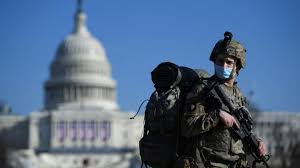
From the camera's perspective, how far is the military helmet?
25.3 feet

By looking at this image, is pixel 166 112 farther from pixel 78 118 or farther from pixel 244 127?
pixel 78 118

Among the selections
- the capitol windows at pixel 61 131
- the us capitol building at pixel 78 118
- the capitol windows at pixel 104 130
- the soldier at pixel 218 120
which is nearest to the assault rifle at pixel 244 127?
the soldier at pixel 218 120

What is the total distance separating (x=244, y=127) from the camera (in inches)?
300

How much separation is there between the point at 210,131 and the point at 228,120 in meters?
0.20

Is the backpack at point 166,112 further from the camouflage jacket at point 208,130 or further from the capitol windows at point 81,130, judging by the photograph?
the capitol windows at point 81,130

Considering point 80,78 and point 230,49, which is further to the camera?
point 80,78

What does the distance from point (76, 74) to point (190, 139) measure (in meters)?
145

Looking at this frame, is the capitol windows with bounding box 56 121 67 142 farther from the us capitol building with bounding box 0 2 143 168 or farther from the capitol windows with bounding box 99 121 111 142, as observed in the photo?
the capitol windows with bounding box 99 121 111 142

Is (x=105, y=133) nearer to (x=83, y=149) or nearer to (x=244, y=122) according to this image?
(x=83, y=149)

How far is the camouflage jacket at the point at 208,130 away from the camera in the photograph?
7.54 m

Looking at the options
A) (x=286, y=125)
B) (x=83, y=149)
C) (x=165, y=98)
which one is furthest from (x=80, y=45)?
(x=165, y=98)

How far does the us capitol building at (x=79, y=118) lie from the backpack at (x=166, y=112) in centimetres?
13566

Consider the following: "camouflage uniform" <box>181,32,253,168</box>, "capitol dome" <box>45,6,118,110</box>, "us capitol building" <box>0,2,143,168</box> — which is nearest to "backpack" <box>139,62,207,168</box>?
"camouflage uniform" <box>181,32,253,168</box>

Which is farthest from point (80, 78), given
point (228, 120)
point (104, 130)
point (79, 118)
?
point (228, 120)
